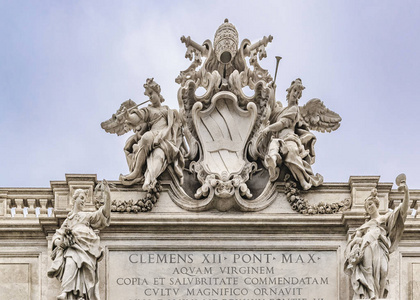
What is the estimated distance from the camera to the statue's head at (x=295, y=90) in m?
32.8

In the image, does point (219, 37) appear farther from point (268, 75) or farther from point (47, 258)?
point (47, 258)

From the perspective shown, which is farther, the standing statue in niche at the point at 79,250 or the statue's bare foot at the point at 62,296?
the standing statue in niche at the point at 79,250

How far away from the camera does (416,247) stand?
3170 cm

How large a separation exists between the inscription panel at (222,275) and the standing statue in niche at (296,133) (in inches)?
55.5

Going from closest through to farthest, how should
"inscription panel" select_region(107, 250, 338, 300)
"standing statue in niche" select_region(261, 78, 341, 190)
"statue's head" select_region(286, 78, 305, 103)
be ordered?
"inscription panel" select_region(107, 250, 338, 300) < "standing statue in niche" select_region(261, 78, 341, 190) < "statue's head" select_region(286, 78, 305, 103)

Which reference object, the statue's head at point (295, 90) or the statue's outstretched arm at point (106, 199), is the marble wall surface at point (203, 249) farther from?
the statue's head at point (295, 90)

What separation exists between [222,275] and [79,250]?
2.52m

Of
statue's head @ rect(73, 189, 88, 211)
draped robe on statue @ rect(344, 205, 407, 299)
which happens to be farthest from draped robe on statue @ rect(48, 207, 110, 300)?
draped robe on statue @ rect(344, 205, 407, 299)

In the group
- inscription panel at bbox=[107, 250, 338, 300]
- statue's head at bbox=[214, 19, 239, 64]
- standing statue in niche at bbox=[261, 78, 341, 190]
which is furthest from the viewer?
statue's head at bbox=[214, 19, 239, 64]

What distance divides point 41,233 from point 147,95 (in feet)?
10.5

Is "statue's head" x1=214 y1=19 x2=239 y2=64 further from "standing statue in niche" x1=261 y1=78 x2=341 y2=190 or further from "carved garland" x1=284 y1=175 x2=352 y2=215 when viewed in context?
"carved garland" x1=284 y1=175 x2=352 y2=215

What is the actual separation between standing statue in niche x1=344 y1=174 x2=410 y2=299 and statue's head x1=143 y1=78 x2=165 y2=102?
445cm

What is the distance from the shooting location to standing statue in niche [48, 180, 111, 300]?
→ 30.3 metres

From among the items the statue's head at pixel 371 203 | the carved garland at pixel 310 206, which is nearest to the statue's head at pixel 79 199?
the carved garland at pixel 310 206
